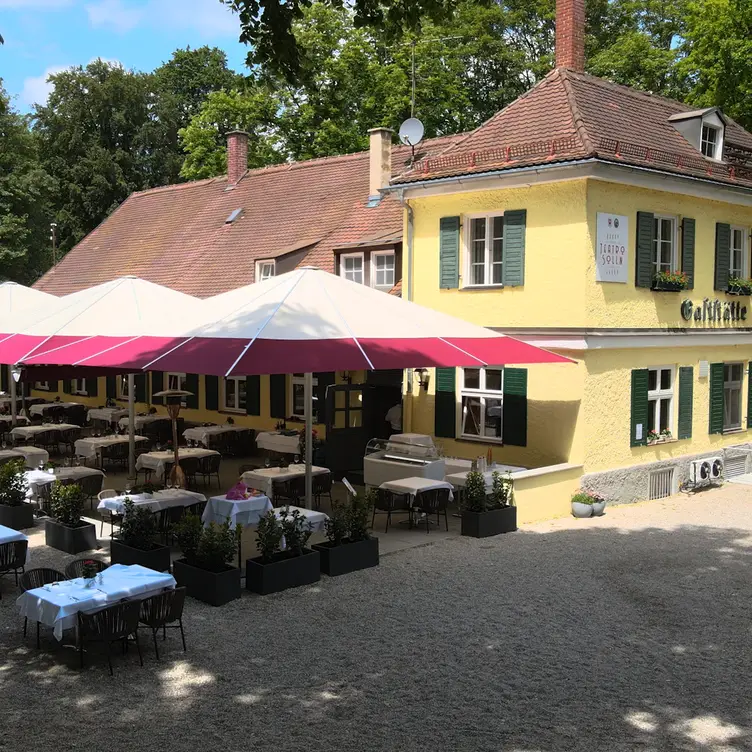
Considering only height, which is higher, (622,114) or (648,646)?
(622,114)

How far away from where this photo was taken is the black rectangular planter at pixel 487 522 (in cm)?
1346

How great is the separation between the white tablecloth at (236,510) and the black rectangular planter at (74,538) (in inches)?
58.7

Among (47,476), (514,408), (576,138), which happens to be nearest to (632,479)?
(514,408)

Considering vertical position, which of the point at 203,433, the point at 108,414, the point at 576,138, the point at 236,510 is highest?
the point at 576,138

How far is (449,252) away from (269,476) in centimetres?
564

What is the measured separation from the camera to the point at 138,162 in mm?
44719

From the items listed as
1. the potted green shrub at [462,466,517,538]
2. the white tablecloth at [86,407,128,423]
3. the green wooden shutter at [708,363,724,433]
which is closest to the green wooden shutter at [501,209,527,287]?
the potted green shrub at [462,466,517,538]

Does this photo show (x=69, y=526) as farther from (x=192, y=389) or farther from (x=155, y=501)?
(x=192, y=389)

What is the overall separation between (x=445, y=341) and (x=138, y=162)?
35431 mm

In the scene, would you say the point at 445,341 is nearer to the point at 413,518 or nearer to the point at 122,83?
the point at 413,518

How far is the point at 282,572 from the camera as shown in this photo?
10.5 m

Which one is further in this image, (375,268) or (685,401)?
(375,268)

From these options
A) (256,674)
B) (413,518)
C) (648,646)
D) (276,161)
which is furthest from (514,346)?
(276,161)

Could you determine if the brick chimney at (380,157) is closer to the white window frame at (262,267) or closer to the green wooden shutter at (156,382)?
the white window frame at (262,267)
